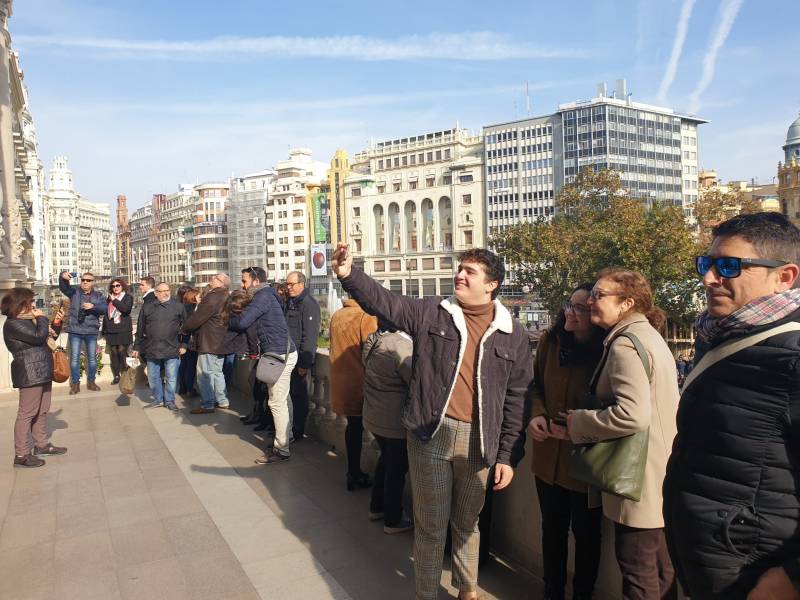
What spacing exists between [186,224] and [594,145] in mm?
88015

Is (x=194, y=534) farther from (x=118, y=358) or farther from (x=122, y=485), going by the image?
(x=118, y=358)

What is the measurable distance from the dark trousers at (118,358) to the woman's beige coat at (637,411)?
888 centimetres

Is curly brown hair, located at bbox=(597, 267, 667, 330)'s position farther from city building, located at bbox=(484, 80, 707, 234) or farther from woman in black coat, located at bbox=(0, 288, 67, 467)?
city building, located at bbox=(484, 80, 707, 234)

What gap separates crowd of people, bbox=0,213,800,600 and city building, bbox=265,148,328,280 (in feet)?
330

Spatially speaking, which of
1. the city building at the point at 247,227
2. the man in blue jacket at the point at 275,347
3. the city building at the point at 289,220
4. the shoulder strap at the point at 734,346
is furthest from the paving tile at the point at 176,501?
the city building at the point at 247,227

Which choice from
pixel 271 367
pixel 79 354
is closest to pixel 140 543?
pixel 271 367

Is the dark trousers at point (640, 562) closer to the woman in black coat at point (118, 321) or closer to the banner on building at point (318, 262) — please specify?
the woman in black coat at point (118, 321)

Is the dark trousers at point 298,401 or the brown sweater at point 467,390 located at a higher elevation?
the brown sweater at point 467,390

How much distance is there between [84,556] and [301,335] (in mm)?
2724

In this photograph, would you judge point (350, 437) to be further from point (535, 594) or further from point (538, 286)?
point (538, 286)

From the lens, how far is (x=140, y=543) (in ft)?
12.9

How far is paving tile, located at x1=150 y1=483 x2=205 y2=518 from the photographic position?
14.6 ft

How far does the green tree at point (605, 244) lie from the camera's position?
24734 millimetres

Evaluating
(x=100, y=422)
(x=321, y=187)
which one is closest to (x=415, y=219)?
(x=321, y=187)
